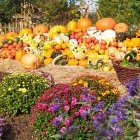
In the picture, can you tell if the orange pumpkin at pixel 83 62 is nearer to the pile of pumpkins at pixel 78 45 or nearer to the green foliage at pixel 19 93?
the pile of pumpkins at pixel 78 45

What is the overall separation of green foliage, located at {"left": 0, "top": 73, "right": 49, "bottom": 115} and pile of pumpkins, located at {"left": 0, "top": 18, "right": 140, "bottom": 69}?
2.80 meters

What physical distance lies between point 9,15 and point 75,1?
20.4 ft

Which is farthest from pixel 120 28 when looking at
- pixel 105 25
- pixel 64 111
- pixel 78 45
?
pixel 64 111

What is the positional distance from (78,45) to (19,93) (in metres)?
4.86

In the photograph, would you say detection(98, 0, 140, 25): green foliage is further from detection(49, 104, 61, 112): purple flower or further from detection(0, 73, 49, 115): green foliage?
detection(49, 104, 61, 112): purple flower

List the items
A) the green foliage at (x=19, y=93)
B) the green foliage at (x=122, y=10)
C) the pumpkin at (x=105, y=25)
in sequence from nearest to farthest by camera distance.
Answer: the green foliage at (x=19, y=93), the pumpkin at (x=105, y=25), the green foliage at (x=122, y=10)

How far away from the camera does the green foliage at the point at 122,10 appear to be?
49.7ft

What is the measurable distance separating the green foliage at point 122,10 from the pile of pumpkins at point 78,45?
11.7ft

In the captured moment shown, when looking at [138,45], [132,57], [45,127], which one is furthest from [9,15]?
[45,127]

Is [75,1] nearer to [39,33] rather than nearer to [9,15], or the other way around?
[9,15]

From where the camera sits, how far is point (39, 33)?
1214 centimetres

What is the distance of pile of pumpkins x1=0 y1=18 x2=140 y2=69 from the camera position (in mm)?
9425

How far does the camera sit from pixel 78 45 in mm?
10367

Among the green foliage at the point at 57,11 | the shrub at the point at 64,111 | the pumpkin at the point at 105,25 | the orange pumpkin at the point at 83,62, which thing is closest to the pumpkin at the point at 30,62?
Answer: the orange pumpkin at the point at 83,62
